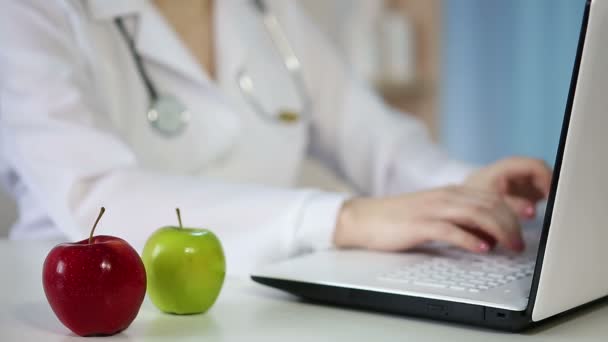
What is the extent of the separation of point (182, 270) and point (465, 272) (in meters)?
0.27

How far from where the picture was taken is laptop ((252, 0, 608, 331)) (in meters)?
0.56

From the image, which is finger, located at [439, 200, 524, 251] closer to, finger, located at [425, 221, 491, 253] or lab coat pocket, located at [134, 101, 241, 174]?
finger, located at [425, 221, 491, 253]

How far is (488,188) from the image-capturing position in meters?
1.21

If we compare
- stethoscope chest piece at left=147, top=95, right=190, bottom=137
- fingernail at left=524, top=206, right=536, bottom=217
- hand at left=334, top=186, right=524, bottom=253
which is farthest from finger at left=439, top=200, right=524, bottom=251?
stethoscope chest piece at left=147, top=95, right=190, bottom=137

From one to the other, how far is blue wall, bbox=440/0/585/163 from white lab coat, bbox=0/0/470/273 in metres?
1.68

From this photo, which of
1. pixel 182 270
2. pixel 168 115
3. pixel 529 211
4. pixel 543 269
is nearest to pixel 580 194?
pixel 543 269

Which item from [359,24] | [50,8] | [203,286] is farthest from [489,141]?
[203,286]

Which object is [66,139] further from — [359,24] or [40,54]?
[359,24]

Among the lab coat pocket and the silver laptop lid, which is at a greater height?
the silver laptop lid

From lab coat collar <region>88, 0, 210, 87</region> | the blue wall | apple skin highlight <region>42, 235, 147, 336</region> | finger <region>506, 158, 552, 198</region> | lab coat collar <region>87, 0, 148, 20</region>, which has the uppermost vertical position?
lab coat collar <region>87, 0, 148, 20</region>

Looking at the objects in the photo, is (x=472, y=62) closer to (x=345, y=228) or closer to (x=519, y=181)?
(x=519, y=181)

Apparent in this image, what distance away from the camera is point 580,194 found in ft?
1.97

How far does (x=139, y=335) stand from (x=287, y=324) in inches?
4.6

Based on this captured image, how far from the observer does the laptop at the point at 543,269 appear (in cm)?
56
